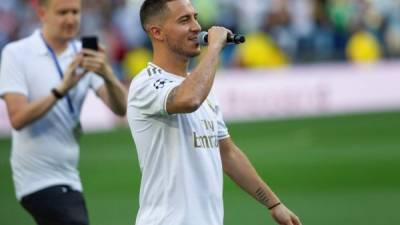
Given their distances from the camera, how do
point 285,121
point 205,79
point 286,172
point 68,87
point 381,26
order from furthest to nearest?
point 381,26, point 285,121, point 286,172, point 68,87, point 205,79

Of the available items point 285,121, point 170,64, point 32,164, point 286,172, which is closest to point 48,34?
point 32,164

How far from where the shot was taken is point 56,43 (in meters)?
8.12

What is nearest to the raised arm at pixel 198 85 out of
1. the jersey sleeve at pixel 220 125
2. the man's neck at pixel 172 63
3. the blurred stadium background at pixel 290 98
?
the man's neck at pixel 172 63

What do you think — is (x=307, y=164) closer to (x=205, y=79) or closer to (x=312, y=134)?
(x=312, y=134)

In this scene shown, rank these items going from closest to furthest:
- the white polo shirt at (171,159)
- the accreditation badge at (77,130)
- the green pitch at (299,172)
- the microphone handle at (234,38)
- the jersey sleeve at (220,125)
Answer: the microphone handle at (234,38) < the white polo shirt at (171,159) < the jersey sleeve at (220,125) < the accreditation badge at (77,130) < the green pitch at (299,172)

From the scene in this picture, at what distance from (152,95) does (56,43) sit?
2.32 metres

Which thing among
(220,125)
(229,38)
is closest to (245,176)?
(220,125)

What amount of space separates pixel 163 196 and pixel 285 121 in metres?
16.7

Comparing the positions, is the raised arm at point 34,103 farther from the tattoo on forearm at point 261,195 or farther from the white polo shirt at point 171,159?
the tattoo on forearm at point 261,195

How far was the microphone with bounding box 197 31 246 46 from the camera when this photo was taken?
5910mm

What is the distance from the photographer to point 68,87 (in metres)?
7.68

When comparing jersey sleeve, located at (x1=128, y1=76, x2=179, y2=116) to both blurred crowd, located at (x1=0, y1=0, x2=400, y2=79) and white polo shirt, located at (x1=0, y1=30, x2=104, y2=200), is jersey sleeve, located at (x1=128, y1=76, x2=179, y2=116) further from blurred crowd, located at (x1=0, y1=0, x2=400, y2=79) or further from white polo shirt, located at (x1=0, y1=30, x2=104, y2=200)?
blurred crowd, located at (x1=0, y1=0, x2=400, y2=79)

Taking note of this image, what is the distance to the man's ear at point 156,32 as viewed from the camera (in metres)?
6.21

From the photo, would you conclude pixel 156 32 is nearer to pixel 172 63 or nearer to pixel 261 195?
pixel 172 63
